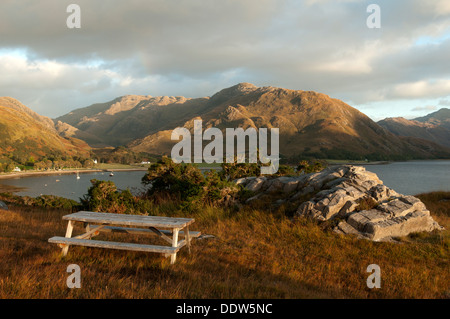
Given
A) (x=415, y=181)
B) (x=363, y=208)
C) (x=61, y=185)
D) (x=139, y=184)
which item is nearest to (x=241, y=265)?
(x=363, y=208)

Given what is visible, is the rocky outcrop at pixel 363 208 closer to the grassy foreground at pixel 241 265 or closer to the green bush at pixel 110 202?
the grassy foreground at pixel 241 265

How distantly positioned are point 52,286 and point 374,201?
9.18 metres

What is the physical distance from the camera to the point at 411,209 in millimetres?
9406

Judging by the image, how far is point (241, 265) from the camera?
578cm

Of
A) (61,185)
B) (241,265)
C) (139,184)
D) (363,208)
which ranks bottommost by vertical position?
(61,185)

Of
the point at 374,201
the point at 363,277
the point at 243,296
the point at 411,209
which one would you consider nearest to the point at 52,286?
the point at 243,296

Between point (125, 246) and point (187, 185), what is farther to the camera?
point (187, 185)

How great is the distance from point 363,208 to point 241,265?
5.47 m

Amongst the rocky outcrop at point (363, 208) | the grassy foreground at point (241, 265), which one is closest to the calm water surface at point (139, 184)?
the rocky outcrop at point (363, 208)

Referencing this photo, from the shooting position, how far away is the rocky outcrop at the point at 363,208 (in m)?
8.50

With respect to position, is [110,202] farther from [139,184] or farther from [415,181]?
[415,181]
